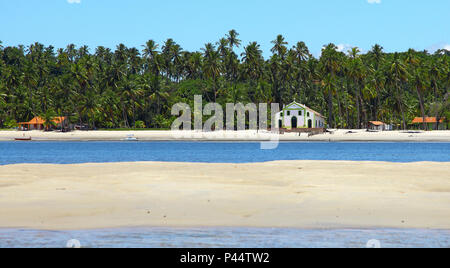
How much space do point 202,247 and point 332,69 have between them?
146715 millimetres

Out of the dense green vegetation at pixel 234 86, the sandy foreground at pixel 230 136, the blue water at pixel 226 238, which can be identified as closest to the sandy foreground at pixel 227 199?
the blue water at pixel 226 238

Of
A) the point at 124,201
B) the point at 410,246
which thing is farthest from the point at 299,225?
the point at 124,201

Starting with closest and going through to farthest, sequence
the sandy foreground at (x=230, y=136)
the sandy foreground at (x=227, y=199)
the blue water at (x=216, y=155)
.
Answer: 1. the sandy foreground at (x=227, y=199)
2. the blue water at (x=216, y=155)
3. the sandy foreground at (x=230, y=136)

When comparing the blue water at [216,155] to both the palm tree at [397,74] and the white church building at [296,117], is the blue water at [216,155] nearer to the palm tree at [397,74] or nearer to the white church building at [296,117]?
the white church building at [296,117]

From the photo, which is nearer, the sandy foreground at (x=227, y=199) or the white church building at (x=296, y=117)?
the sandy foreground at (x=227, y=199)

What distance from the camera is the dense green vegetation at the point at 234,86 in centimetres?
14700

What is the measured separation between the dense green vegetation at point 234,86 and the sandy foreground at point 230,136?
11.7 meters

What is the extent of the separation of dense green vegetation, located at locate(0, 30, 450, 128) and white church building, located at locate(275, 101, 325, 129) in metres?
15.7

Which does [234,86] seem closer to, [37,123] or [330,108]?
[330,108]

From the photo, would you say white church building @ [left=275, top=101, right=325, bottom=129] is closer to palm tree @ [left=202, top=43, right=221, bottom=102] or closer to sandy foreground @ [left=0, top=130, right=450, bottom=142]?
sandy foreground @ [left=0, top=130, right=450, bottom=142]

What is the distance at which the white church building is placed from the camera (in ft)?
423

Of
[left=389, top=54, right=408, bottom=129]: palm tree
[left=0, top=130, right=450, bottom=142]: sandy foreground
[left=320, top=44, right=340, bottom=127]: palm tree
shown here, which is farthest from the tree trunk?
[left=0, top=130, right=450, bottom=142]: sandy foreground

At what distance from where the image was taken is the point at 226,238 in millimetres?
12195

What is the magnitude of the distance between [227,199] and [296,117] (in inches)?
4440
